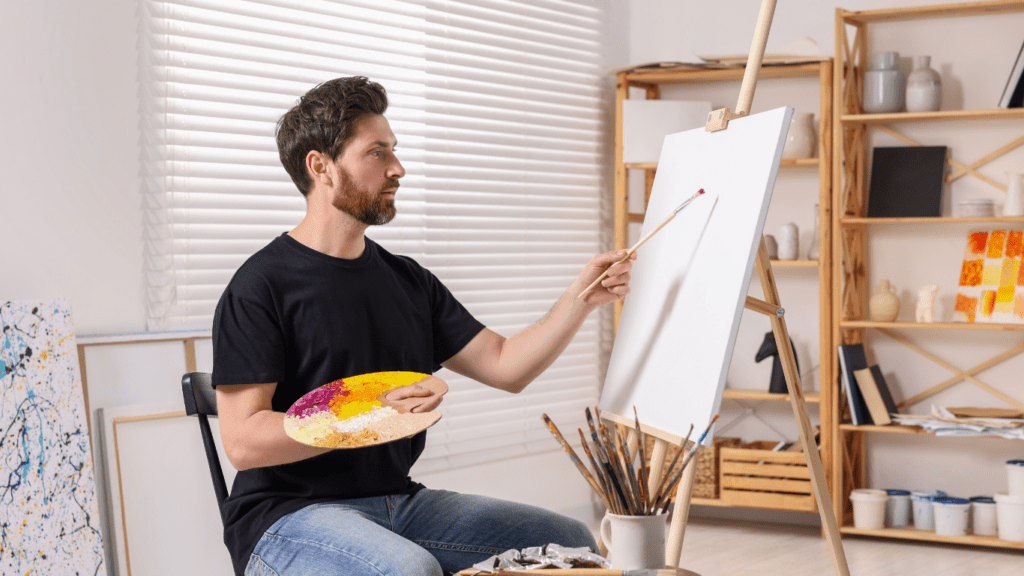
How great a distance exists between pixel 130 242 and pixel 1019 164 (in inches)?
122

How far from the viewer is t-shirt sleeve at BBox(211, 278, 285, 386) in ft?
5.77

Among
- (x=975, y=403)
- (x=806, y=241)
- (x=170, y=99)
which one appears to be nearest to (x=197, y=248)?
(x=170, y=99)

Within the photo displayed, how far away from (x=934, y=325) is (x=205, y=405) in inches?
102

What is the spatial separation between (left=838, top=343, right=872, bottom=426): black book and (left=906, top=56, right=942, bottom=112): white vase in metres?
0.91

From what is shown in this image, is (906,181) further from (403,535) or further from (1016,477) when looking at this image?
(403,535)

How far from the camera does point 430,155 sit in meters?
3.38

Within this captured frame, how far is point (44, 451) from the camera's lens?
2256mm

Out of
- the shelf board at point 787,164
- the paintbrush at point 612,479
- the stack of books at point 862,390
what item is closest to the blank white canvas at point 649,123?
the shelf board at point 787,164

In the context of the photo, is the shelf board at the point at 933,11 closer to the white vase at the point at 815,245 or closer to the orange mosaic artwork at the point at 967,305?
the white vase at the point at 815,245

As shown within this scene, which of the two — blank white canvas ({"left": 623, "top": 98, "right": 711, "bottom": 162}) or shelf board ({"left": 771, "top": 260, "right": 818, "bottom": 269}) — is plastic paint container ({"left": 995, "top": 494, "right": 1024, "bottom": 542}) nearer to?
shelf board ({"left": 771, "top": 260, "right": 818, "bottom": 269})

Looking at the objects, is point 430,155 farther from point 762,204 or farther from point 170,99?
point 762,204

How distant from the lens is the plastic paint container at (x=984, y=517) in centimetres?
343

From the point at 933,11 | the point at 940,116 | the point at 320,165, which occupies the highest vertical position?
the point at 933,11

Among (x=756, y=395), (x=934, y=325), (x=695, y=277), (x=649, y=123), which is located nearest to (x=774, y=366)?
(x=756, y=395)
